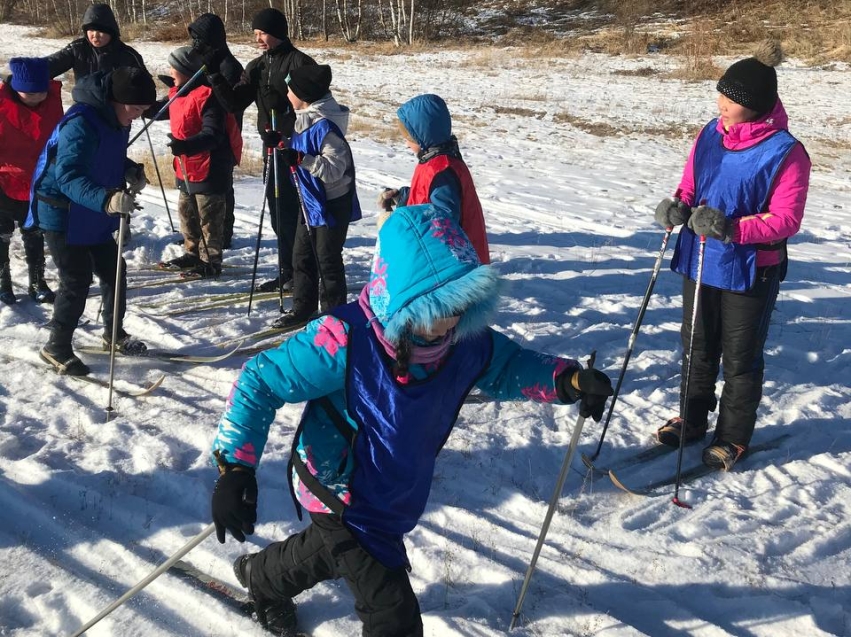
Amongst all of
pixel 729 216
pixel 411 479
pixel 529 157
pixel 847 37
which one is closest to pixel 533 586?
pixel 411 479

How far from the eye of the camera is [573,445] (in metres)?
2.85

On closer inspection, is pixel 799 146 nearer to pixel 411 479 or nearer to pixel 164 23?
pixel 411 479

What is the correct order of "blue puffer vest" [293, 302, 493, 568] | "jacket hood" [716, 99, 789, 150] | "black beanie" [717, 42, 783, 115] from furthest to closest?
"jacket hood" [716, 99, 789, 150] → "black beanie" [717, 42, 783, 115] → "blue puffer vest" [293, 302, 493, 568]

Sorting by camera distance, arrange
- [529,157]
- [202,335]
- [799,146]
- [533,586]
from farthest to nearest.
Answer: [529,157], [202,335], [799,146], [533,586]

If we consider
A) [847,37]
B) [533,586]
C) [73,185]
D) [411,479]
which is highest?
[847,37]

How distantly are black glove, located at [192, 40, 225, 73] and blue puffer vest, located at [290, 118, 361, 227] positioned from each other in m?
1.61

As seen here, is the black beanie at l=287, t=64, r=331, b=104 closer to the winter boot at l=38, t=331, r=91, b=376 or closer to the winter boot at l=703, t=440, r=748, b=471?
the winter boot at l=38, t=331, r=91, b=376

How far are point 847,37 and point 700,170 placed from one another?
2923cm

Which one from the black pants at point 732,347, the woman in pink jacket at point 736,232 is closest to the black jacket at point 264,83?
the woman in pink jacket at point 736,232

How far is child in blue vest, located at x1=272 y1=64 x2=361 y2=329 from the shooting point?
16.9 feet

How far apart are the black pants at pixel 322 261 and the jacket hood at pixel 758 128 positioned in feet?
9.32

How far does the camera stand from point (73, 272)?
15.9 feet

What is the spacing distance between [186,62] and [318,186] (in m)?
2.20

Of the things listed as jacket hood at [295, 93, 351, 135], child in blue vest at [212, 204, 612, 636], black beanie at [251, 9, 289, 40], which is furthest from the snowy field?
black beanie at [251, 9, 289, 40]
